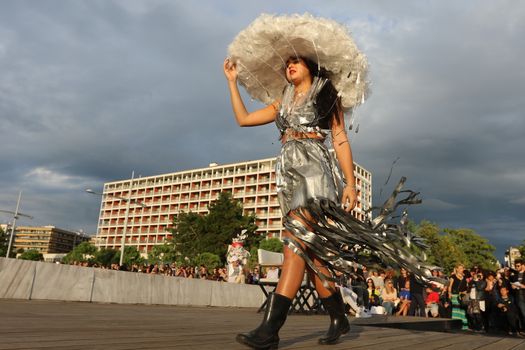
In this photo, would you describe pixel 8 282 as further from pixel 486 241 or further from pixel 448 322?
pixel 486 241

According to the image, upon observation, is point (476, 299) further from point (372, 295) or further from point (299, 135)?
point (299, 135)

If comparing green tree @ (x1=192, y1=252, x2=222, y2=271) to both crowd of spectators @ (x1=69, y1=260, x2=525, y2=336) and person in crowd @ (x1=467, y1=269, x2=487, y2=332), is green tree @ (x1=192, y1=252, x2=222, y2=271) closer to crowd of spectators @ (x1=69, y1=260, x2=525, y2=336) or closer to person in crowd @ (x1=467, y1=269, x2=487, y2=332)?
crowd of spectators @ (x1=69, y1=260, x2=525, y2=336)

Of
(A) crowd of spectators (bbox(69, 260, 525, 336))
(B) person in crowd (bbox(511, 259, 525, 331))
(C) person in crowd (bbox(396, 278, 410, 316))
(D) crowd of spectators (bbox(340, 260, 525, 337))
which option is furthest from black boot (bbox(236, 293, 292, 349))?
(C) person in crowd (bbox(396, 278, 410, 316))

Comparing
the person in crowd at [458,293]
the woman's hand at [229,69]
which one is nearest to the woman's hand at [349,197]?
the woman's hand at [229,69]

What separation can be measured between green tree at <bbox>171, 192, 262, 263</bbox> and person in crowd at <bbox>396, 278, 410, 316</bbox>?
4195 cm

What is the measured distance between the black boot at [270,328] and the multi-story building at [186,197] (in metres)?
75.7

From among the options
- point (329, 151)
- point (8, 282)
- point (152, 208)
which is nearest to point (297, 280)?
point (329, 151)

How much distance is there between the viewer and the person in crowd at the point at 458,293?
37.5 ft

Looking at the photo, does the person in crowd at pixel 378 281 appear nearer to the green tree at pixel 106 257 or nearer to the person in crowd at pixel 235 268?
the person in crowd at pixel 235 268

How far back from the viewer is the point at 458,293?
11.8 meters

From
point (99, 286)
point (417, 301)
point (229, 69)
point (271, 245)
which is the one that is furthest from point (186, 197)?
point (229, 69)

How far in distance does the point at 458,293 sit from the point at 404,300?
1.54 metres

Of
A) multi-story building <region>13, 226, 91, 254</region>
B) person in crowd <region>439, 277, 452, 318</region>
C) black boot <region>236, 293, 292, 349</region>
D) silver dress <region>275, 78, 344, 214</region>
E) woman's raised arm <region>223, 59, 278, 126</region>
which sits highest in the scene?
multi-story building <region>13, 226, 91, 254</region>

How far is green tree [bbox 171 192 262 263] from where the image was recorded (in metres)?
54.2
